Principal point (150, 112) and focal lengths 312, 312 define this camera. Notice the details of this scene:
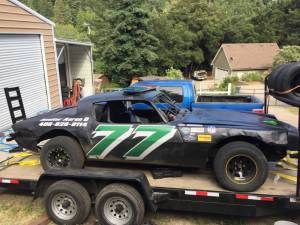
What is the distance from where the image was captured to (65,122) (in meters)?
5.32

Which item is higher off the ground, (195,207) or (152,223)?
(195,207)

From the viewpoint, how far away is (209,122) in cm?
484

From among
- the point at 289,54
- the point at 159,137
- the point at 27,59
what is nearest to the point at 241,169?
the point at 159,137

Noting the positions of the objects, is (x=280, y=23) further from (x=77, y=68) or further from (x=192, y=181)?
(x=192, y=181)

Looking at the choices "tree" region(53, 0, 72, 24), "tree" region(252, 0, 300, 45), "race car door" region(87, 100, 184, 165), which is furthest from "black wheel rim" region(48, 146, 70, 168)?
"tree" region(53, 0, 72, 24)

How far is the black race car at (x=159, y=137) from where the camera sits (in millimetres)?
4516

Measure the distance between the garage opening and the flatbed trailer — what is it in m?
12.0

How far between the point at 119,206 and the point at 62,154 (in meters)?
1.47

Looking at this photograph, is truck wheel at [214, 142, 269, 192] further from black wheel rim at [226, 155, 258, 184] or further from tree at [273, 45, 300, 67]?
Answer: tree at [273, 45, 300, 67]

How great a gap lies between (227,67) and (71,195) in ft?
147

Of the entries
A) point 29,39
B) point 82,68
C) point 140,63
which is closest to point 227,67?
point 140,63

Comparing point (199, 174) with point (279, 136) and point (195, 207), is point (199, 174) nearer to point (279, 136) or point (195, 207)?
point (195, 207)

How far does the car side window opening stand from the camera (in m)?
5.34

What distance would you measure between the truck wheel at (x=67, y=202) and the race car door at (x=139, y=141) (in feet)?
2.30
